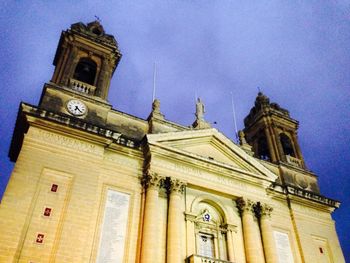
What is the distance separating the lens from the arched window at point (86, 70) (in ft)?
73.2

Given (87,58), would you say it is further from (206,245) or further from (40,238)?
(206,245)

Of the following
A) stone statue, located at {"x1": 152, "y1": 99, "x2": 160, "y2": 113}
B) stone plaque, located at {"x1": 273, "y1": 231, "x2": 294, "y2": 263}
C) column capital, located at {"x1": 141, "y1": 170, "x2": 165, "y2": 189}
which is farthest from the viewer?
stone statue, located at {"x1": 152, "y1": 99, "x2": 160, "y2": 113}

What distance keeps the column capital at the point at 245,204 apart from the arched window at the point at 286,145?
8964 millimetres

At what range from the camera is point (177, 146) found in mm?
19547

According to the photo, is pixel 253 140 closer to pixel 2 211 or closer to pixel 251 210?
pixel 251 210

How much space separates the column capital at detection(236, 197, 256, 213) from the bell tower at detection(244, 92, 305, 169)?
6.33 metres

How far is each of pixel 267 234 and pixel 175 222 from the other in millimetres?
5834

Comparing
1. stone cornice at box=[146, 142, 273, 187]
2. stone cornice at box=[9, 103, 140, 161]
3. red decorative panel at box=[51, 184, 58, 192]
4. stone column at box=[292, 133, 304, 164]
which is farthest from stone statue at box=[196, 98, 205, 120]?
red decorative panel at box=[51, 184, 58, 192]

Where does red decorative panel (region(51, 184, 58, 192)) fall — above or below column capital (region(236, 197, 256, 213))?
below

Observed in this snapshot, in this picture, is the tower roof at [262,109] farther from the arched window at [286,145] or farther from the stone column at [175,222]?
the stone column at [175,222]

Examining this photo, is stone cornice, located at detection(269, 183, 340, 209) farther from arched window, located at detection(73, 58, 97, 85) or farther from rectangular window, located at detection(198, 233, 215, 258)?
arched window, located at detection(73, 58, 97, 85)

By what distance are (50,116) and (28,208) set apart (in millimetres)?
4697

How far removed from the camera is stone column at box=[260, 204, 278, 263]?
1831 cm

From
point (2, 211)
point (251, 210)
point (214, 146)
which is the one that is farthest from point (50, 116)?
point (251, 210)
